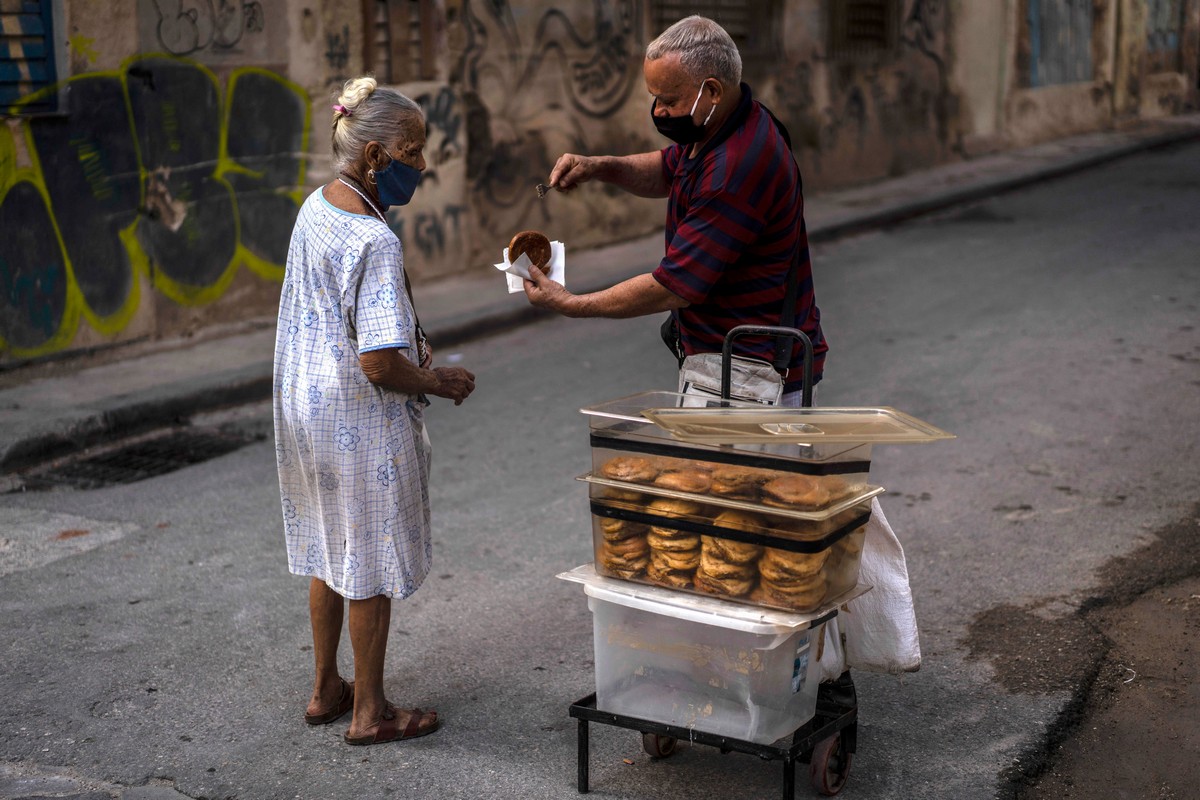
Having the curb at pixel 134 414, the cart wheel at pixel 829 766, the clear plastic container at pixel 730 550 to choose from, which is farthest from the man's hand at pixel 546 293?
the curb at pixel 134 414

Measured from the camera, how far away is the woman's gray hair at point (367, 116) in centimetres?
346

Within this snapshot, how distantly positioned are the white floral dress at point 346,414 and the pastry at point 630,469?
2.06 ft

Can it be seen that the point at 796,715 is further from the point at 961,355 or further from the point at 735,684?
the point at 961,355

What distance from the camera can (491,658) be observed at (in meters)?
4.36

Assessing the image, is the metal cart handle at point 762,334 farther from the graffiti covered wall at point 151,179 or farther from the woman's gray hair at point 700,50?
the graffiti covered wall at point 151,179

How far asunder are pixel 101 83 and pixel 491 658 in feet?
17.5

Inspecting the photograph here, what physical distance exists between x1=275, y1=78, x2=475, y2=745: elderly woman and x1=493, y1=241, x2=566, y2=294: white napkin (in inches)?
11.0

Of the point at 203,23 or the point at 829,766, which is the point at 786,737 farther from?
the point at 203,23

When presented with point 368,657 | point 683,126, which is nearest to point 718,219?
point 683,126

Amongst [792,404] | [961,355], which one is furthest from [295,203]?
[792,404]

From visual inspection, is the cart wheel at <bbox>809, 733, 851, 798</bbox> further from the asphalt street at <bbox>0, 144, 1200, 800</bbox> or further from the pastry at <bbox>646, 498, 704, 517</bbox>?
the pastry at <bbox>646, 498, 704, 517</bbox>

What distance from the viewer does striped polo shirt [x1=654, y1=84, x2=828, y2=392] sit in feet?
11.1

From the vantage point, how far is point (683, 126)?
3.48 meters

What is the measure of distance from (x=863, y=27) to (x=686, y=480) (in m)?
14.3
